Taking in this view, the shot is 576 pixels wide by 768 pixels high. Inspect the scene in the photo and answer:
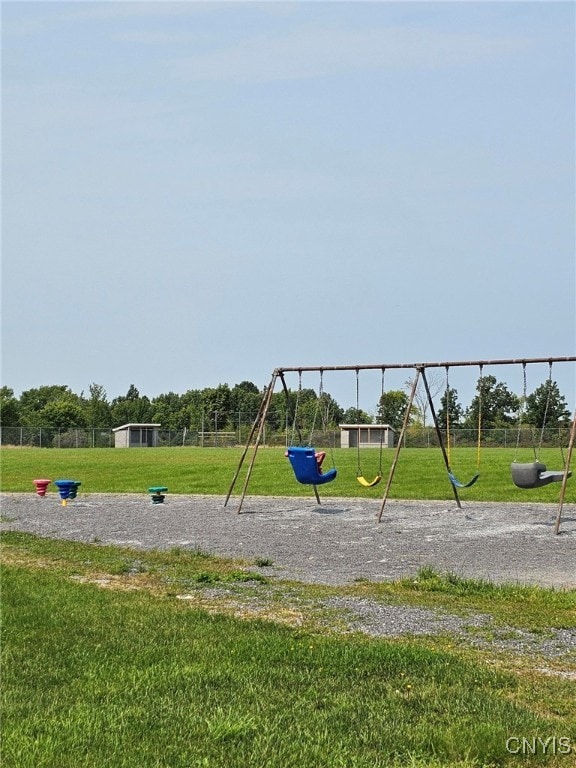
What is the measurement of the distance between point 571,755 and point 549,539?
9.11 meters

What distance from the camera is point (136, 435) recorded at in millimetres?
78125

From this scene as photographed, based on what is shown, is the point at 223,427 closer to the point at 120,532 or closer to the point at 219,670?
the point at 120,532

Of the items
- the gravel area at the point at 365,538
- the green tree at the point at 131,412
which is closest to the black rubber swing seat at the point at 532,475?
the gravel area at the point at 365,538

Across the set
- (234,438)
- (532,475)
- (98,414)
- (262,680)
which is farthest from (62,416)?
(262,680)

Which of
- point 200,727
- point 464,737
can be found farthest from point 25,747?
point 464,737

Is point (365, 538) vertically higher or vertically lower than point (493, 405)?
lower

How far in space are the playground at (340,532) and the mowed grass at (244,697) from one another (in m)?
3.30

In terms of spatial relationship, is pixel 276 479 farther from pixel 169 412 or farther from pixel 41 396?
pixel 41 396

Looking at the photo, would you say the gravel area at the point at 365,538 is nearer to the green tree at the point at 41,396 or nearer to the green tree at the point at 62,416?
the green tree at the point at 62,416

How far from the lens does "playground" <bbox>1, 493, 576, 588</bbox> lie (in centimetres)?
1034

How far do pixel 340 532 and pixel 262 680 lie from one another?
8676 mm

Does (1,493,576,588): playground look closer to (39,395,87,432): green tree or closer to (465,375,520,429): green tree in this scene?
(465,375,520,429): green tree

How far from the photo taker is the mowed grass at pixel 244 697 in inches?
165

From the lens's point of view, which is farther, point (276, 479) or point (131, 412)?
point (131, 412)
